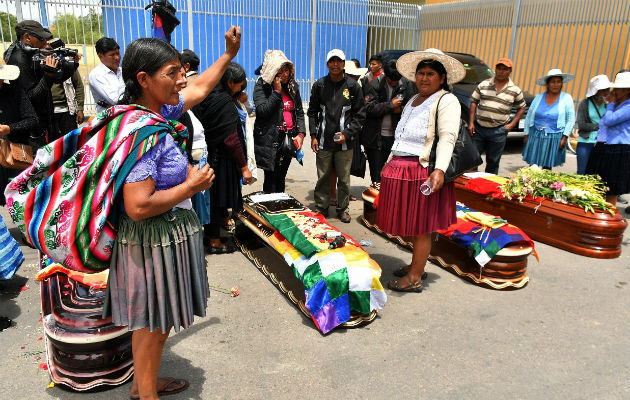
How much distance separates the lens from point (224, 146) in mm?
4512

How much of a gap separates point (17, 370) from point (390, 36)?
1528cm

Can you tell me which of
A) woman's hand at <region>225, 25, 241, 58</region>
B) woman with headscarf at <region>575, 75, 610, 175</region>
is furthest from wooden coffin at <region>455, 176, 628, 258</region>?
woman's hand at <region>225, 25, 241, 58</region>

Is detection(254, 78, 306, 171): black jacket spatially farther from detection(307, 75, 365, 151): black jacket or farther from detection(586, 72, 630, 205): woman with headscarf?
detection(586, 72, 630, 205): woman with headscarf

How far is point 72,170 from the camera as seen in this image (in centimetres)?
197

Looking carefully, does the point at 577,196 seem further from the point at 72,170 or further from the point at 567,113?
the point at 72,170

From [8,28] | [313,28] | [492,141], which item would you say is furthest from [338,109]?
[8,28]

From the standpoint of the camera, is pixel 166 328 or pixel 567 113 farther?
pixel 567 113

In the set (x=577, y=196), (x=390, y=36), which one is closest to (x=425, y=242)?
(x=577, y=196)

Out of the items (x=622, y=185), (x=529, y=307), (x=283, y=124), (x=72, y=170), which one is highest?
(x=72, y=170)

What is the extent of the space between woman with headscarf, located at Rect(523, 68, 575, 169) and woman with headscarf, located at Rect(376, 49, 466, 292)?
3436 mm

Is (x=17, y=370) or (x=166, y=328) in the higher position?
(x=166, y=328)

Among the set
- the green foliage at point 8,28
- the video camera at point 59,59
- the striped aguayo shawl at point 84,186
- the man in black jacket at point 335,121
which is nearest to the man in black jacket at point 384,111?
the man in black jacket at point 335,121

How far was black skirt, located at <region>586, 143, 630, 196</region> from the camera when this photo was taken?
18.9 feet

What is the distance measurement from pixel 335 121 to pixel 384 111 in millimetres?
811
